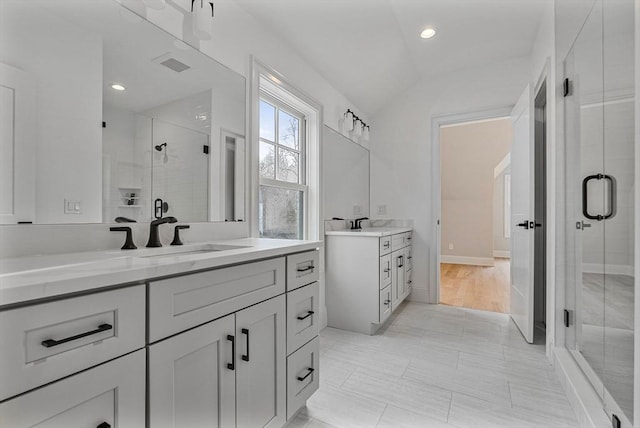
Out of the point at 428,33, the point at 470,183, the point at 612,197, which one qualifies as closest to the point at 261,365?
the point at 612,197

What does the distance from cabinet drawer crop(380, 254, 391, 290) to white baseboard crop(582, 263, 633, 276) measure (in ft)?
4.32

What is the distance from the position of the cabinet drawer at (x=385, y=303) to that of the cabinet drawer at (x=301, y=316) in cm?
115

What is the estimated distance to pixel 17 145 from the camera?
97cm

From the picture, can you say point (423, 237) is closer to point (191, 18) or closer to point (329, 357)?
point (329, 357)

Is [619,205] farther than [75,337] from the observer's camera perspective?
Yes

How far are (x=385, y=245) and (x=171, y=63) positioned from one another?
80.7 inches

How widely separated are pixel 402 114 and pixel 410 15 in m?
1.26

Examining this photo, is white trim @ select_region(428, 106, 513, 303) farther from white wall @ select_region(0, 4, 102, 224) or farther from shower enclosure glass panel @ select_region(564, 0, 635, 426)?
white wall @ select_region(0, 4, 102, 224)

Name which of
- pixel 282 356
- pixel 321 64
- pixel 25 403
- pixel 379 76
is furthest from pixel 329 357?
pixel 379 76

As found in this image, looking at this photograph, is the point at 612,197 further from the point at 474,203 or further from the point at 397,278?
the point at 474,203

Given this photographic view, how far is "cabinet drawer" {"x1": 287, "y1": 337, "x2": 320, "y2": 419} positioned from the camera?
4.42 feet

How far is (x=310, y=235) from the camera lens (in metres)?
2.68

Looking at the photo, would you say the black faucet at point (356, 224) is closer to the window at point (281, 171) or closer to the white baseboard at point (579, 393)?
the window at point (281, 171)

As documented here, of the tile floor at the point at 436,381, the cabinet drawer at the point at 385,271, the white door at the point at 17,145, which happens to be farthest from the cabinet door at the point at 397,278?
the white door at the point at 17,145
